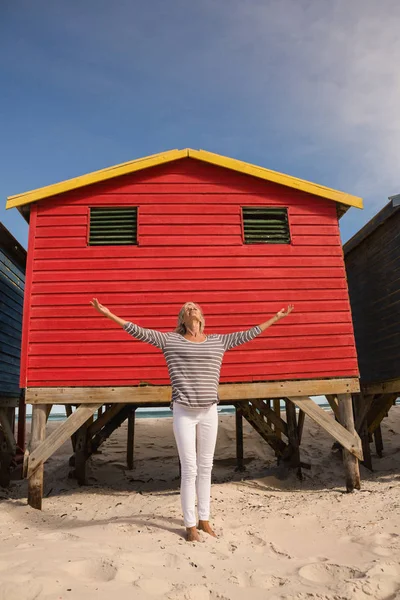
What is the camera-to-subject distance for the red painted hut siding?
7.50 meters

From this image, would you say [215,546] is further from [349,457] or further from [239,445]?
[239,445]

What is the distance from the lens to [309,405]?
748cm

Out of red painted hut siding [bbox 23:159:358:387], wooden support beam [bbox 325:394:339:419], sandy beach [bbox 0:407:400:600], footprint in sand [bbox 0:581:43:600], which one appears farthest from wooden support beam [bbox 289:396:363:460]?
footprint in sand [bbox 0:581:43:600]

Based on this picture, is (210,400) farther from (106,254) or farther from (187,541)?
(106,254)

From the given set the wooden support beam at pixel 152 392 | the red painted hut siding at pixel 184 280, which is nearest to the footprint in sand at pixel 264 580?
the wooden support beam at pixel 152 392

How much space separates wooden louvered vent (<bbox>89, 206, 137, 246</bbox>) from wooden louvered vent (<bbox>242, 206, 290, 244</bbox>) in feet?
6.69

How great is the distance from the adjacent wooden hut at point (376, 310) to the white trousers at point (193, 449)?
240 inches

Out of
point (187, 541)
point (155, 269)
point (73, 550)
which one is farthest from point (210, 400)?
point (155, 269)

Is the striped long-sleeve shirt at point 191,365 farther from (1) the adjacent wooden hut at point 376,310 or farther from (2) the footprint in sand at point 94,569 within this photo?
(1) the adjacent wooden hut at point 376,310

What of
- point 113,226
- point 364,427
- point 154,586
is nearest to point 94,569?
point 154,586

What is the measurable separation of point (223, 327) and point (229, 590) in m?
4.89

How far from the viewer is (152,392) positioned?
7.35m

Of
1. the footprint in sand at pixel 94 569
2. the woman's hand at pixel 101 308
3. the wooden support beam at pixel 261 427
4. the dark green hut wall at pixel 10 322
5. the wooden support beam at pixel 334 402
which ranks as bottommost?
the footprint in sand at pixel 94 569

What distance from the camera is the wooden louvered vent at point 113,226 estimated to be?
8.02 metres
